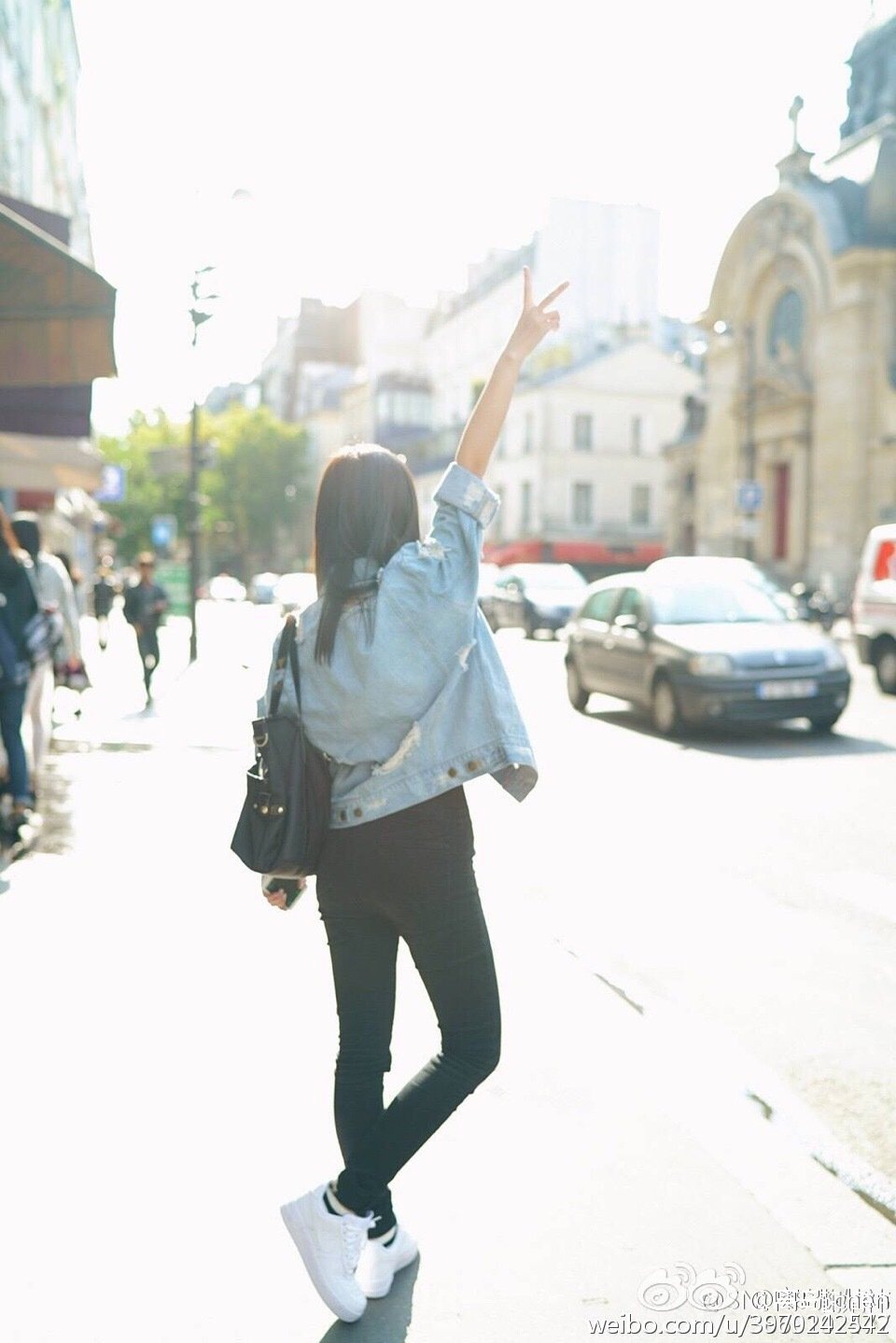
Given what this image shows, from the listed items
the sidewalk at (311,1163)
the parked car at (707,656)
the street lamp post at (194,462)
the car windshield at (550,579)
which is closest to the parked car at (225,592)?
the car windshield at (550,579)

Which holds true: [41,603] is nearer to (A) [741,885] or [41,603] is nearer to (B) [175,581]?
(A) [741,885]

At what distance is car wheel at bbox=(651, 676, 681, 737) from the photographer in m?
12.7

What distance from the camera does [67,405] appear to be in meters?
9.56

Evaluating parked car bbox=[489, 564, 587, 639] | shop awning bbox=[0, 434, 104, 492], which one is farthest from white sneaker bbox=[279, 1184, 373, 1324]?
parked car bbox=[489, 564, 587, 639]

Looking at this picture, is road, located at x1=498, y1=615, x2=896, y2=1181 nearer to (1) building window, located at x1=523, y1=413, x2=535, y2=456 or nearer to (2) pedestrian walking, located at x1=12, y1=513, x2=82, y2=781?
(2) pedestrian walking, located at x1=12, y1=513, x2=82, y2=781

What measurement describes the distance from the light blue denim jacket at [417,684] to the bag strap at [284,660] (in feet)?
0.07

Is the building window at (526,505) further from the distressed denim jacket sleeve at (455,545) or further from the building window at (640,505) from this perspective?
the distressed denim jacket sleeve at (455,545)

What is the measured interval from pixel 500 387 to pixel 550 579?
30.6 metres

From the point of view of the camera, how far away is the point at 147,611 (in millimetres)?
16297

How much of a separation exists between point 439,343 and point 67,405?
7215 cm

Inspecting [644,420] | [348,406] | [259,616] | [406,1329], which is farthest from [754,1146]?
[348,406]

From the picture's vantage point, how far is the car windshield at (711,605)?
43.6 ft

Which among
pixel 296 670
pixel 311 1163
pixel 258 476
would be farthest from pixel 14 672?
pixel 258 476

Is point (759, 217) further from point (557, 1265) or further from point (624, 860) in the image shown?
point (557, 1265)
